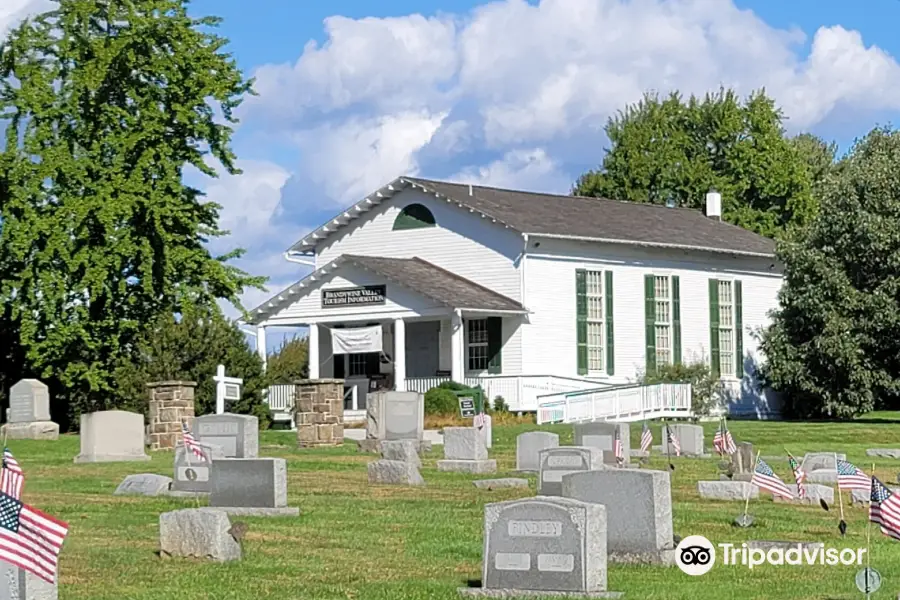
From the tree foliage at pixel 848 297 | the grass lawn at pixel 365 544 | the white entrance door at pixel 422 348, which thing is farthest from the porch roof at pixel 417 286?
the grass lawn at pixel 365 544

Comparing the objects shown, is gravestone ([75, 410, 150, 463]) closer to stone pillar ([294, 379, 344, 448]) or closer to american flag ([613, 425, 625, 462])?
stone pillar ([294, 379, 344, 448])

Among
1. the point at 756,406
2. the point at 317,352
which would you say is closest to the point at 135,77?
the point at 317,352

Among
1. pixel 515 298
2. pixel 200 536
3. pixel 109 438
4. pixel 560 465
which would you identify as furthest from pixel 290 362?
pixel 200 536

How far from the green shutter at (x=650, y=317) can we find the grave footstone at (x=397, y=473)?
23.8m

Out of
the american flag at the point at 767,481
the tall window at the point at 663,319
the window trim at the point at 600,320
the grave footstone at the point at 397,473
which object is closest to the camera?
the american flag at the point at 767,481

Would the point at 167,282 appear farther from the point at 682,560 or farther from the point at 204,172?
the point at 682,560

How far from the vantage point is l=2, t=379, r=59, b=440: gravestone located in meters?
38.3

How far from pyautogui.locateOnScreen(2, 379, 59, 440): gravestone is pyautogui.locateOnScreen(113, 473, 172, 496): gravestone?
17.4m

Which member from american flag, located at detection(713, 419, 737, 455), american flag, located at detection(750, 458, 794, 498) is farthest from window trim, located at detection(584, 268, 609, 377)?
american flag, located at detection(750, 458, 794, 498)

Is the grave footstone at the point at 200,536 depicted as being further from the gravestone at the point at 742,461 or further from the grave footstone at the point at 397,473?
the gravestone at the point at 742,461

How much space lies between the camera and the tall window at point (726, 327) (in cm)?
4797

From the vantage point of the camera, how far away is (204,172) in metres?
43.8

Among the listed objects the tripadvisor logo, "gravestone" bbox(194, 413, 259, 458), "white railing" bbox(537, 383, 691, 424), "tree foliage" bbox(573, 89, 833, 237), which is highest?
"tree foliage" bbox(573, 89, 833, 237)

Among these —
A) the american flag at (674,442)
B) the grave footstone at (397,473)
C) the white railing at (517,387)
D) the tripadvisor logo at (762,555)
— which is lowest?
the tripadvisor logo at (762,555)
